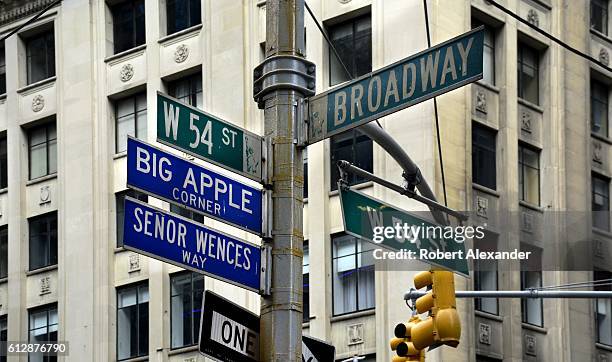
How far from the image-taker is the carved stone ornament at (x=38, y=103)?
4034 cm

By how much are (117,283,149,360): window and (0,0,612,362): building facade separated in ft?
0.16

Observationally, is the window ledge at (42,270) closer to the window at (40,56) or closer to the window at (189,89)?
the window at (40,56)

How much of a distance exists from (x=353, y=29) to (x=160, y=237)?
79.6 feet

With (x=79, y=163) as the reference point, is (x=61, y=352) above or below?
below

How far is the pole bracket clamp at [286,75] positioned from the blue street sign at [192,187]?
0.81 metres

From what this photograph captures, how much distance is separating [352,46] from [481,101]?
3.50 m

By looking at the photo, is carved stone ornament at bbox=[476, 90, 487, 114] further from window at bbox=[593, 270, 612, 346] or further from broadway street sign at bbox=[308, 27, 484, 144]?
broadway street sign at bbox=[308, 27, 484, 144]

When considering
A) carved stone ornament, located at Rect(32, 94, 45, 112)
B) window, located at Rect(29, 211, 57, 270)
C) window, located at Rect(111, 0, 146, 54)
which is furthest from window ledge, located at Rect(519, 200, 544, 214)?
carved stone ornament, located at Rect(32, 94, 45, 112)

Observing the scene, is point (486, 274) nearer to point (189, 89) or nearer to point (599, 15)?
point (599, 15)

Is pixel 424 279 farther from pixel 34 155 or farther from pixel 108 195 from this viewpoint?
pixel 34 155

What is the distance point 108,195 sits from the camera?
3803 cm

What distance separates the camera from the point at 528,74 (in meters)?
36.0

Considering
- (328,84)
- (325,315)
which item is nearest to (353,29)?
(328,84)

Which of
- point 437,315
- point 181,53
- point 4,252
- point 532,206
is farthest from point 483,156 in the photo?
point 437,315
